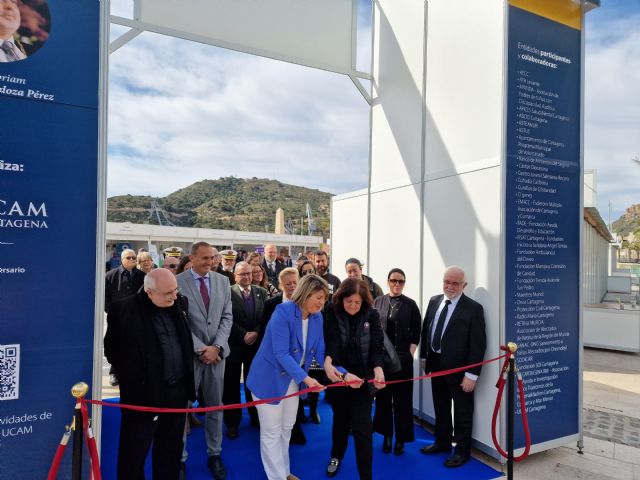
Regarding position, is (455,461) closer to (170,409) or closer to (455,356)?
(455,356)

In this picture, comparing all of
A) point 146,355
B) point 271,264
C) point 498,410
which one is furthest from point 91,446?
point 271,264

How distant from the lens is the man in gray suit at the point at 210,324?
326 cm

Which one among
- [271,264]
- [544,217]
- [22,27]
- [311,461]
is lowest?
[311,461]

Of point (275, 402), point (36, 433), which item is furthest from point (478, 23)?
point (36, 433)

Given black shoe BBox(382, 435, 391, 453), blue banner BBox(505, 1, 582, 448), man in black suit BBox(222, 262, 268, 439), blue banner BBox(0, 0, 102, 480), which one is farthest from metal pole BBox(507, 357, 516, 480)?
blue banner BBox(0, 0, 102, 480)

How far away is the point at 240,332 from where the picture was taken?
388 cm

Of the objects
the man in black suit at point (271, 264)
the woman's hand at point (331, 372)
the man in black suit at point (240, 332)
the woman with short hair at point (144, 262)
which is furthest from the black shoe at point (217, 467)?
the man in black suit at point (271, 264)

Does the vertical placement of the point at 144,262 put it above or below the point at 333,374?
above

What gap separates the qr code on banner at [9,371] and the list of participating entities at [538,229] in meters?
3.51

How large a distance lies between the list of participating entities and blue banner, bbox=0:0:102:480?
3.20 metres

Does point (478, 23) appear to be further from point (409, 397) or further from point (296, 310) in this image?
point (409, 397)

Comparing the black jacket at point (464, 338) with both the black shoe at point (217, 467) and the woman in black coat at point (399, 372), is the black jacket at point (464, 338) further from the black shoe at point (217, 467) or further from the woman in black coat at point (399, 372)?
the black shoe at point (217, 467)

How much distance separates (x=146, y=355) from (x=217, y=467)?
1348 mm

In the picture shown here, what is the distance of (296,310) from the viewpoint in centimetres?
285
